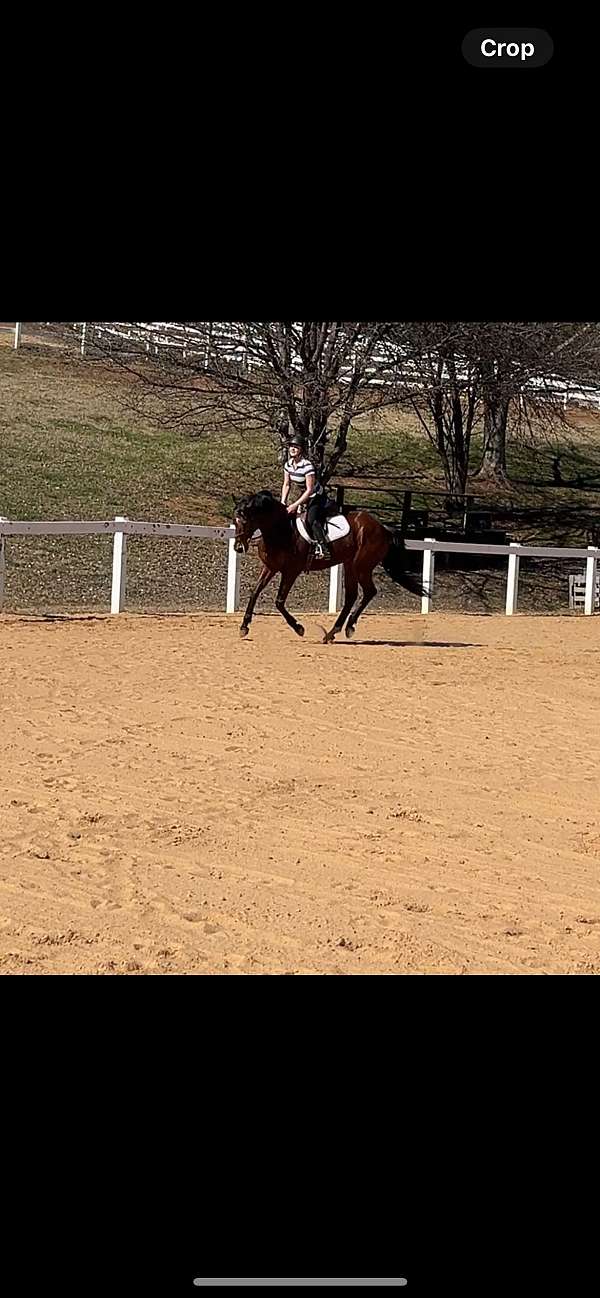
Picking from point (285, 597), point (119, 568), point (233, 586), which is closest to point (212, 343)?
point (233, 586)

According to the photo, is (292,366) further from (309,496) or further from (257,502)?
(257,502)

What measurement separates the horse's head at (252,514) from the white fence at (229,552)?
1.87 m

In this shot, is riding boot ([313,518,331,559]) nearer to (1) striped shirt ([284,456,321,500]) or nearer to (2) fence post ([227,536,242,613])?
(1) striped shirt ([284,456,321,500])

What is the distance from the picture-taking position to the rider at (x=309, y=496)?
1535 centimetres

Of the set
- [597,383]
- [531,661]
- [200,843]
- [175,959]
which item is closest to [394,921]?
[175,959]

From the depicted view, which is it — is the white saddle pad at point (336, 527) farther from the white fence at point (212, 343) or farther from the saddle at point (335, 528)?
the white fence at point (212, 343)

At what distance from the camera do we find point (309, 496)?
15492 mm

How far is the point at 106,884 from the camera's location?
257 inches

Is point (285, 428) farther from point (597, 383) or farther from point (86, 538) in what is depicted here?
point (597, 383)

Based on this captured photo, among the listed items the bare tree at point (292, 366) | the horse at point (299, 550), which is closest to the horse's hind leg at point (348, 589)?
the horse at point (299, 550)

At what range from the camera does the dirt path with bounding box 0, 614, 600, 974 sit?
225 inches

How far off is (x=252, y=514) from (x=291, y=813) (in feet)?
24.6

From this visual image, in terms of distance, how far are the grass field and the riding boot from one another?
4.40 metres

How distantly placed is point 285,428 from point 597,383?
27.1 feet
